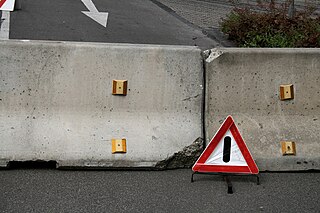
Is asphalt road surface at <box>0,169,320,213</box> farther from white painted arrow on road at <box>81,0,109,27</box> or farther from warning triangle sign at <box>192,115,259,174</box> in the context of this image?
white painted arrow on road at <box>81,0,109,27</box>

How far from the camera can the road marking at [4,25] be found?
41.5 ft

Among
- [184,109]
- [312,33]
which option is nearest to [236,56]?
[184,109]

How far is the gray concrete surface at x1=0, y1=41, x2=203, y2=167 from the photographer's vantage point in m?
7.21

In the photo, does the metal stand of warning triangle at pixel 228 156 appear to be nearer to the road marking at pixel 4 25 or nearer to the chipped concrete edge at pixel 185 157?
the chipped concrete edge at pixel 185 157

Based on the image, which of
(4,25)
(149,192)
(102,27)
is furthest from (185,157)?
(4,25)

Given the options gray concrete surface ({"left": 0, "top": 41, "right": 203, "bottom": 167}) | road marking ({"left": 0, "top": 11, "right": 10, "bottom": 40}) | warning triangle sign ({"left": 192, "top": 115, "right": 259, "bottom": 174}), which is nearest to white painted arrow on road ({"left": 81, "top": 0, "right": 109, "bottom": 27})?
road marking ({"left": 0, "top": 11, "right": 10, "bottom": 40})

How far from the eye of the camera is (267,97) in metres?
7.69

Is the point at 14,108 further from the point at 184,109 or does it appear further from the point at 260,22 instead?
the point at 260,22

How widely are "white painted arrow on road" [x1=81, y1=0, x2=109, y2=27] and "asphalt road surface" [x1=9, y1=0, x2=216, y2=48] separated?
11 cm

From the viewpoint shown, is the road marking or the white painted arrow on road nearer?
the road marking

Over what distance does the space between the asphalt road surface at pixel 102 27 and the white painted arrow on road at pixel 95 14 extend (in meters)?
0.11

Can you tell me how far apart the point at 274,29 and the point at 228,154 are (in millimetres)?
5728

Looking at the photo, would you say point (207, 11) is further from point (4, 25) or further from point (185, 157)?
point (185, 157)

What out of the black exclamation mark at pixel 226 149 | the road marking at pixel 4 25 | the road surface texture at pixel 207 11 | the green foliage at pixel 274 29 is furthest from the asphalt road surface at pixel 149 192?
the road surface texture at pixel 207 11
